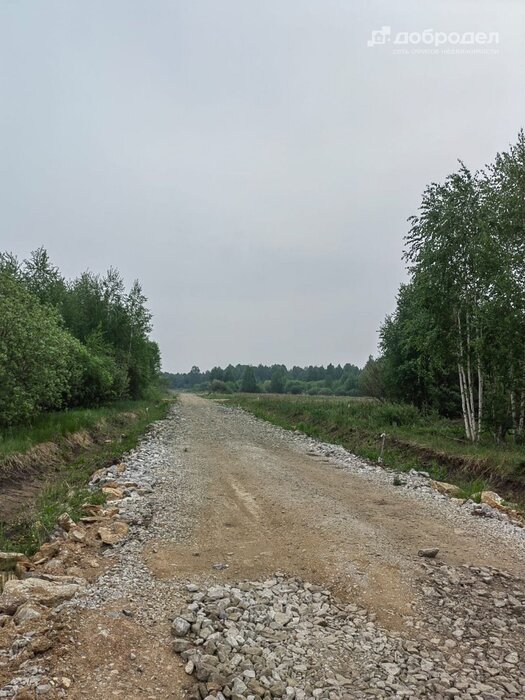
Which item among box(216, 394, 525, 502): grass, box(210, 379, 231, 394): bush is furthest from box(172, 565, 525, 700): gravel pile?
box(210, 379, 231, 394): bush

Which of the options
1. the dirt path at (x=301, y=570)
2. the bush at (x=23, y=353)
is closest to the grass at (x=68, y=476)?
the bush at (x=23, y=353)

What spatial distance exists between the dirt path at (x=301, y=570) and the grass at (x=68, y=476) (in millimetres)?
1591

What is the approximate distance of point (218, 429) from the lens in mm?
25859

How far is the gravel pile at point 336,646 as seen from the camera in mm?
4194

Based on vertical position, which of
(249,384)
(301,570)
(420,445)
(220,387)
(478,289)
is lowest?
(301,570)

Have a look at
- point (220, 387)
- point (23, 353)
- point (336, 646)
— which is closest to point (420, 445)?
point (336, 646)

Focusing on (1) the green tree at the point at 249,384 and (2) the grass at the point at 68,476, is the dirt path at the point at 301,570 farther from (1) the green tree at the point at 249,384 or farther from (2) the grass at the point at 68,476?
(1) the green tree at the point at 249,384

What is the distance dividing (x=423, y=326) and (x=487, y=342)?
370 cm

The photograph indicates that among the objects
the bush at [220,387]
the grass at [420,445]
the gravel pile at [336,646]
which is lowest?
the gravel pile at [336,646]

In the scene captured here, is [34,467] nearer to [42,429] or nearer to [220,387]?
[42,429]

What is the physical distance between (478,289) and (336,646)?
55.0 ft

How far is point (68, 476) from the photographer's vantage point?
1390 cm

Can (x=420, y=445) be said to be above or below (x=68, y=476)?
above

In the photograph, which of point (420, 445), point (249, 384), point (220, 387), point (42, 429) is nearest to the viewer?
point (420, 445)
